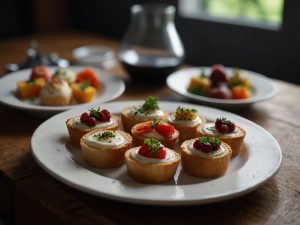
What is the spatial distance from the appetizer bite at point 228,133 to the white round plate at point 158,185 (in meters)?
0.04

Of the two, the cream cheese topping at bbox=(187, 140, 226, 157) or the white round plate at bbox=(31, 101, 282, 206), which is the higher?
the cream cheese topping at bbox=(187, 140, 226, 157)

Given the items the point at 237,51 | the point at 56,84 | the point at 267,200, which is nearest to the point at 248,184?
the point at 267,200

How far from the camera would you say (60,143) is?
139cm

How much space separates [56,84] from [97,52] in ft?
2.82

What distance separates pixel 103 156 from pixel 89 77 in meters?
0.79

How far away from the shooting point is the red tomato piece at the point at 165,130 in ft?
4.56

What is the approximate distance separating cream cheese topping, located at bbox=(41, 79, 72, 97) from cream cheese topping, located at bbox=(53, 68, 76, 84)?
13 centimetres

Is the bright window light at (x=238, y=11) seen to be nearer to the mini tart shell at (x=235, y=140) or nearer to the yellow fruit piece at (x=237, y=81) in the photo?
the yellow fruit piece at (x=237, y=81)

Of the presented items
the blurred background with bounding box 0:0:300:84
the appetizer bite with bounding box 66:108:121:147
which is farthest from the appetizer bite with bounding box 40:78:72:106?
the blurred background with bounding box 0:0:300:84

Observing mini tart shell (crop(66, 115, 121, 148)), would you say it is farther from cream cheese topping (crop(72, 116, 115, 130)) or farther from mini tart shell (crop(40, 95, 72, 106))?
mini tart shell (crop(40, 95, 72, 106))

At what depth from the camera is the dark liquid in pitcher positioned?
2.07 m

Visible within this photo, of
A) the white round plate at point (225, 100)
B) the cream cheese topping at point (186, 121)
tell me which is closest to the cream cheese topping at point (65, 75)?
the white round plate at point (225, 100)

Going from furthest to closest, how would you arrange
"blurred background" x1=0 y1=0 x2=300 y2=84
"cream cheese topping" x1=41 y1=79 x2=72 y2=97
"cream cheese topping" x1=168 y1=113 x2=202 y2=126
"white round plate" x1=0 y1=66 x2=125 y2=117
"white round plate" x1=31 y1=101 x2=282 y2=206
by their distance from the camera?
"blurred background" x1=0 y1=0 x2=300 y2=84, "cream cheese topping" x1=41 y1=79 x2=72 y2=97, "white round plate" x1=0 y1=66 x2=125 y2=117, "cream cheese topping" x1=168 y1=113 x2=202 y2=126, "white round plate" x1=31 y1=101 x2=282 y2=206

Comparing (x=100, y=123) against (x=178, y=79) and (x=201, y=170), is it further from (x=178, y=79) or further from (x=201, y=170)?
(x=178, y=79)
